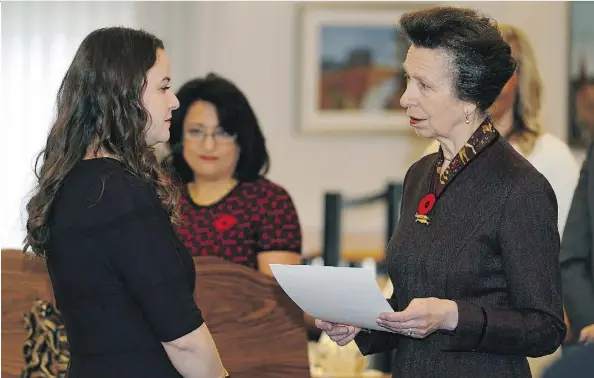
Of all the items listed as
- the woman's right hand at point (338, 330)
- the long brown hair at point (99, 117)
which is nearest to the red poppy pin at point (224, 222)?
the woman's right hand at point (338, 330)

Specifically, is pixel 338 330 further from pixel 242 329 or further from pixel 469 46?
pixel 469 46

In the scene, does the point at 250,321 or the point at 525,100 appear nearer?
the point at 250,321

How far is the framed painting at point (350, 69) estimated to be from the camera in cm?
665

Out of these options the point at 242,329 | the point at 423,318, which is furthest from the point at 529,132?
the point at 423,318

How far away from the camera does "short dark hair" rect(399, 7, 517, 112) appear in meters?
2.12

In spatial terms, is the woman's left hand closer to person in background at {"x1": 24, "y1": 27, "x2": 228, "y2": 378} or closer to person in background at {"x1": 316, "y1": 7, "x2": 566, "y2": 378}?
person in background at {"x1": 316, "y1": 7, "x2": 566, "y2": 378}

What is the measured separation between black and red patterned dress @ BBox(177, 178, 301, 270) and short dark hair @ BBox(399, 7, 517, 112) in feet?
3.50

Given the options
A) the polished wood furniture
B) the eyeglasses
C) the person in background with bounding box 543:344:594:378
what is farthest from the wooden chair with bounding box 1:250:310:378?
the person in background with bounding box 543:344:594:378

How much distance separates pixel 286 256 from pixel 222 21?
3.85 meters

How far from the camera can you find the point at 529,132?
315 cm

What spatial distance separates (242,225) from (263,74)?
3737 millimetres

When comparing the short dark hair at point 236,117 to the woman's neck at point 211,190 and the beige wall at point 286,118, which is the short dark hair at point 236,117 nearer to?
the woman's neck at point 211,190

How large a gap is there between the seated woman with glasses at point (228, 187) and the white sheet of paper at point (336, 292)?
87 cm

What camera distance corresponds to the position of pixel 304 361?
2.74 meters
